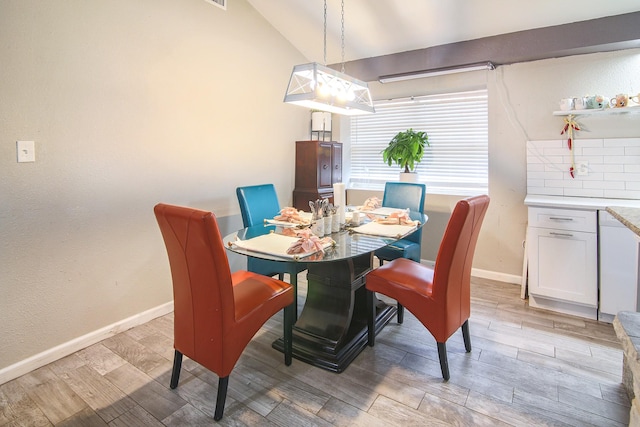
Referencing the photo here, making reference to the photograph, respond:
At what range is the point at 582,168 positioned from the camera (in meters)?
3.01

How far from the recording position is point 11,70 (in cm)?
193

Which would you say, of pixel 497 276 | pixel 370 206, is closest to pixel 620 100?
pixel 497 276

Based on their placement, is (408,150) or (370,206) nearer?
(370,206)

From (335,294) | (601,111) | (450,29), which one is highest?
(450,29)

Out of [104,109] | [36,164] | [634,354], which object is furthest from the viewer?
[104,109]

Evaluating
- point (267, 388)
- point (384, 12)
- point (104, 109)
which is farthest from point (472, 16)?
point (267, 388)

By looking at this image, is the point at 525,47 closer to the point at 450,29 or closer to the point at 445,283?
the point at 450,29

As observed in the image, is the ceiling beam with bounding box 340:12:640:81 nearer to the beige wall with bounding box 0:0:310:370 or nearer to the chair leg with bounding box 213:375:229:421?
the beige wall with bounding box 0:0:310:370

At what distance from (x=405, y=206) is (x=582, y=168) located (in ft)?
4.96

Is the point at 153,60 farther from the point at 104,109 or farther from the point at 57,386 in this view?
the point at 57,386

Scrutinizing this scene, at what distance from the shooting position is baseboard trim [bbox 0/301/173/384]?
79.4 inches

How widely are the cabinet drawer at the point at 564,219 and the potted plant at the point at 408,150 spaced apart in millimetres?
1200

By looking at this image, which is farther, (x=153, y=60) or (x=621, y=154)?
(x=621, y=154)

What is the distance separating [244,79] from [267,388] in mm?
2709
